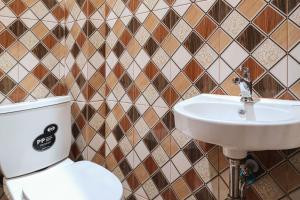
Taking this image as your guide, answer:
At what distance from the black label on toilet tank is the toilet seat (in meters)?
0.19

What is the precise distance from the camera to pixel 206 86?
1.20 metres

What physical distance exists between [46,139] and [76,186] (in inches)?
17.0

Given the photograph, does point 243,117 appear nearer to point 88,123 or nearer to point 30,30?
point 88,123

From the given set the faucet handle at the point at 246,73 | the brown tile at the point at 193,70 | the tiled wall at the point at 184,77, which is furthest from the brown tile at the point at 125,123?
the faucet handle at the point at 246,73

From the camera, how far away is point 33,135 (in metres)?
1.41

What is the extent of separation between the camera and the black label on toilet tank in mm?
1427

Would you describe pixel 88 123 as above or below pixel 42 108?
below

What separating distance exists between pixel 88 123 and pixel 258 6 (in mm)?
1149

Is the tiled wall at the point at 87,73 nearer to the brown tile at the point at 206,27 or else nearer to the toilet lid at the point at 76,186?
the toilet lid at the point at 76,186

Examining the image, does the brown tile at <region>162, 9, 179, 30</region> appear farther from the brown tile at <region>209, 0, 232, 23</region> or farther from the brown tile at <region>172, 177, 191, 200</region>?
the brown tile at <region>172, 177, 191, 200</region>

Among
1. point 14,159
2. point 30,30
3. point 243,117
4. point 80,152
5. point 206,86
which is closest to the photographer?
point 243,117

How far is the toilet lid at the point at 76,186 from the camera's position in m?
1.09

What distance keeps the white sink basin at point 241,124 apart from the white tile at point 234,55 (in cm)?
15

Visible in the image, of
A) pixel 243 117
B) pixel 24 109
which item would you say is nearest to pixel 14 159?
pixel 24 109
